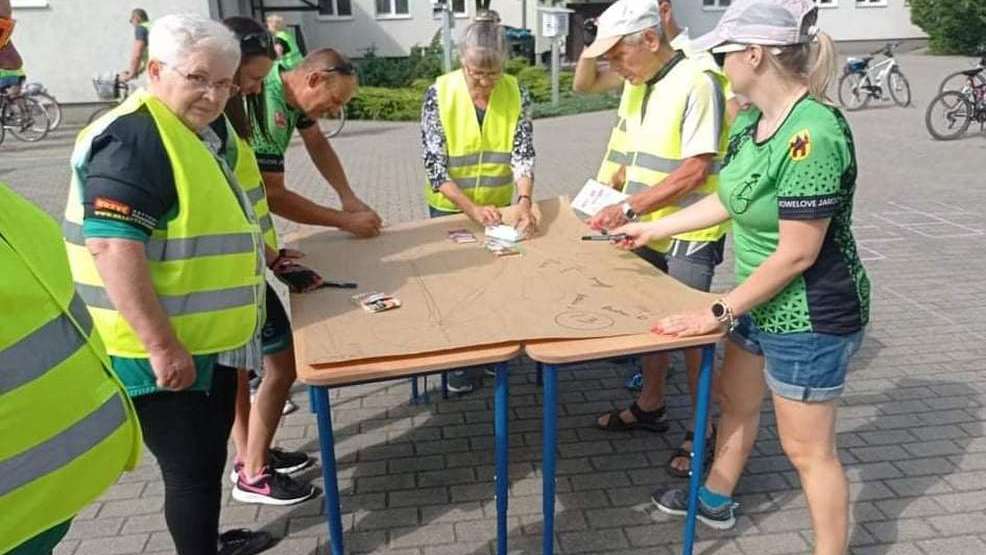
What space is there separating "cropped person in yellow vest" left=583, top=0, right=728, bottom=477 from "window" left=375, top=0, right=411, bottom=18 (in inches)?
866

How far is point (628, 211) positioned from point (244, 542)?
1749 millimetres

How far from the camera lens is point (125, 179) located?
1809 mm

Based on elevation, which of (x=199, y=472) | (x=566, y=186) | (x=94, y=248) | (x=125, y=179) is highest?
(x=125, y=179)

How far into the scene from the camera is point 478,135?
3430 millimetres

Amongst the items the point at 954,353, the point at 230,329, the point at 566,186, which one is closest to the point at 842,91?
the point at 566,186

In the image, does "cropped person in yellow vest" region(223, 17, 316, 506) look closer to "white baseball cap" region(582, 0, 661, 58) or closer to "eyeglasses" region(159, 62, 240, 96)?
"eyeglasses" region(159, 62, 240, 96)

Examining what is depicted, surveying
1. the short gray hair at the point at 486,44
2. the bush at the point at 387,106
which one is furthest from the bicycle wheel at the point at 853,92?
the short gray hair at the point at 486,44

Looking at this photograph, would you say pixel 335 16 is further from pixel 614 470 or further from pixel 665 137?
pixel 614 470

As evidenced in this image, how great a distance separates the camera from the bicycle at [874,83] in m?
14.1

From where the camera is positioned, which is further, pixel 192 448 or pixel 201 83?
pixel 192 448

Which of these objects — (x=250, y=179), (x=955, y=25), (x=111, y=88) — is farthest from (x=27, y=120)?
(x=955, y=25)

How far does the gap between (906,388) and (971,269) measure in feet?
7.28

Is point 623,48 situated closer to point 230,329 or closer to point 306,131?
point 306,131

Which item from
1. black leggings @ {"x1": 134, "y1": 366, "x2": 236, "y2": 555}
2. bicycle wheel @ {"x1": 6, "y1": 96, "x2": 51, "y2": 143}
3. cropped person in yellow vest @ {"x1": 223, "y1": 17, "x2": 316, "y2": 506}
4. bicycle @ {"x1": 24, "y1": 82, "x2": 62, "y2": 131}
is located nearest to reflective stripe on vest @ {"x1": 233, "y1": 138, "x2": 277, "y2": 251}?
cropped person in yellow vest @ {"x1": 223, "y1": 17, "x2": 316, "y2": 506}
